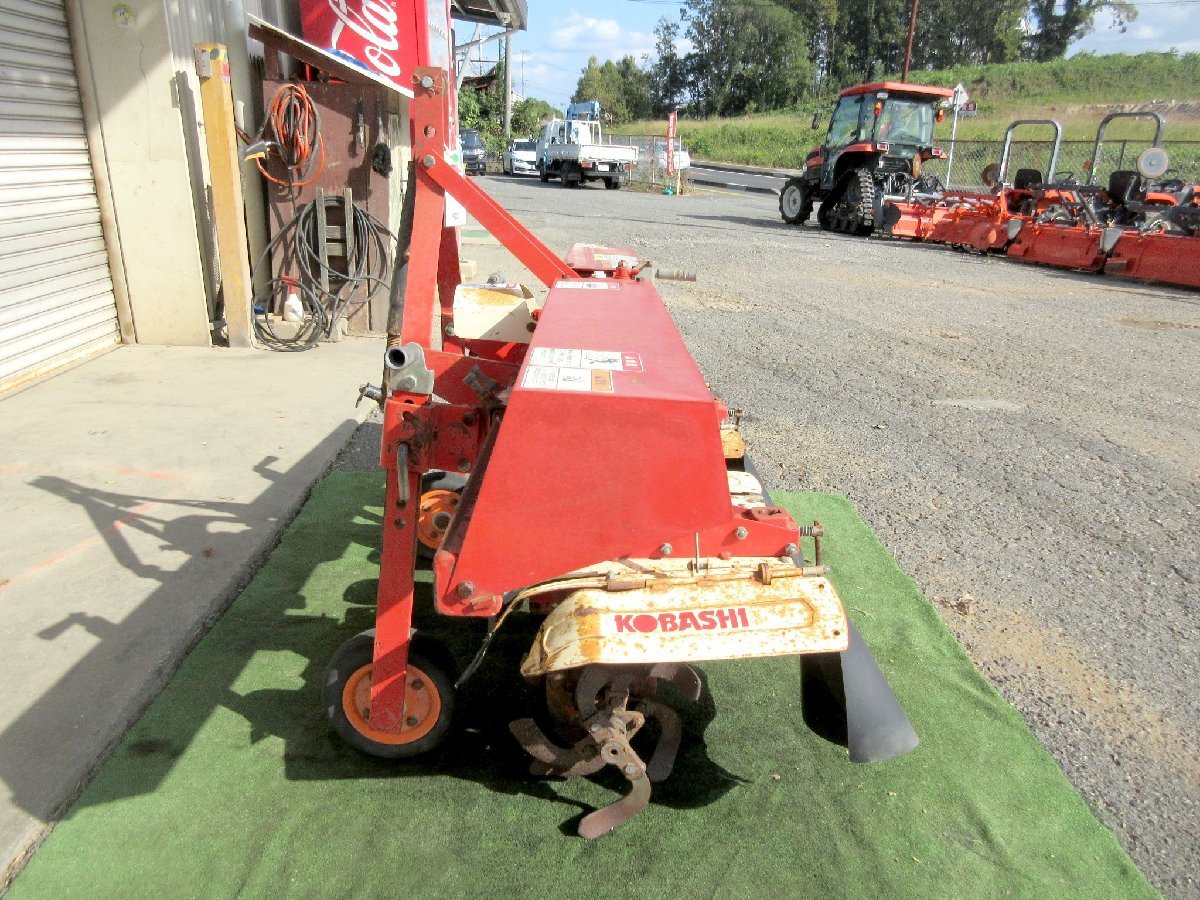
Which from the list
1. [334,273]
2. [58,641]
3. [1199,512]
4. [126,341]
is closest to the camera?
[58,641]

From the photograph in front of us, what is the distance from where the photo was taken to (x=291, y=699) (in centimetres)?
266

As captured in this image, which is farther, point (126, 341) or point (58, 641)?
point (126, 341)

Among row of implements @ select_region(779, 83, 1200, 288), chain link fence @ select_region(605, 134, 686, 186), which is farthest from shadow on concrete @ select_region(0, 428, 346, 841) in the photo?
chain link fence @ select_region(605, 134, 686, 186)

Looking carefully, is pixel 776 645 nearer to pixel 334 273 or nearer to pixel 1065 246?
pixel 334 273

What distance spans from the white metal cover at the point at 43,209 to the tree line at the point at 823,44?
60.9m

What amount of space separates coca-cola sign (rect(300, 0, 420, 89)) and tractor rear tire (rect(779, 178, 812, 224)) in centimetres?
1205

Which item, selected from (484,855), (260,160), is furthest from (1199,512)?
(260,160)

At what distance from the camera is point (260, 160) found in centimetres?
666

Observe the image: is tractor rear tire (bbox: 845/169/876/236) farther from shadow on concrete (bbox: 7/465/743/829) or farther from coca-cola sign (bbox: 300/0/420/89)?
shadow on concrete (bbox: 7/465/743/829)

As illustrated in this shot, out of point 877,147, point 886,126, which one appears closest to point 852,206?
point 877,147

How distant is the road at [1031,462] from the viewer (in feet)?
9.20

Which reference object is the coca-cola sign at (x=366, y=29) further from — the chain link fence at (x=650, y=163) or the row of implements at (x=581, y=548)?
the chain link fence at (x=650, y=163)

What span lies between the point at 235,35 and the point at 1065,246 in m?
11.2

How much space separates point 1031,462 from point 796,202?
14235 millimetres
